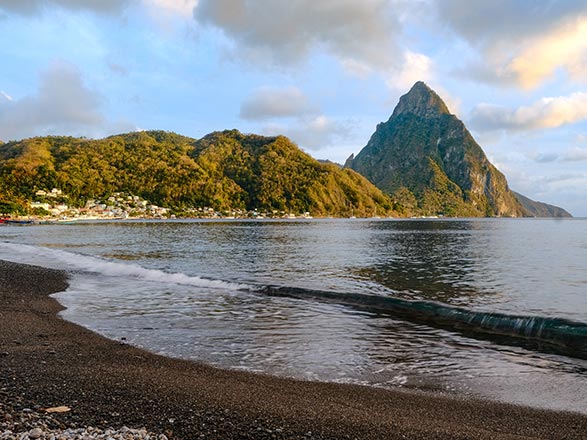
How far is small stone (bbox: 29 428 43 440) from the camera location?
5.45m

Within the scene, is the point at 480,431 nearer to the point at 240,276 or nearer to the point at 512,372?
the point at 512,372

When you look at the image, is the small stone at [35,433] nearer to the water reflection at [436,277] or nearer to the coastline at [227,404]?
the coastline at [227,404]

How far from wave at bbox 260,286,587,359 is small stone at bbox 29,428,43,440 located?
44.0 ft

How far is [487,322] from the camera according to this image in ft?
55.0

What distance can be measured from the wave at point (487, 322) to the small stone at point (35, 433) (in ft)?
44.0

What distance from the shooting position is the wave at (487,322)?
14.2 metres

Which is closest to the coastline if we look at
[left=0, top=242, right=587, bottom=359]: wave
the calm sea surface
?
the calm sea surface

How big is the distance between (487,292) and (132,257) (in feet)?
105

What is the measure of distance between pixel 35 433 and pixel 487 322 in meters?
15.7

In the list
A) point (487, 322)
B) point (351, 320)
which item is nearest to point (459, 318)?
point (487, 322)

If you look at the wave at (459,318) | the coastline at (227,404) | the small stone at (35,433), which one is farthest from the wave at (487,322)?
the small stone at (35,433)

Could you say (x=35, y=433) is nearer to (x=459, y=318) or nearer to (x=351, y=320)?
(x=351, y=320)

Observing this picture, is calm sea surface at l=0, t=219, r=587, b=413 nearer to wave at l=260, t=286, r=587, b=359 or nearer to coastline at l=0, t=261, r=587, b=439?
wave at l=260, t=286, r=587, b=359

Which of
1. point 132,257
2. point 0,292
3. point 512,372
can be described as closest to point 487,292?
point 512,372
